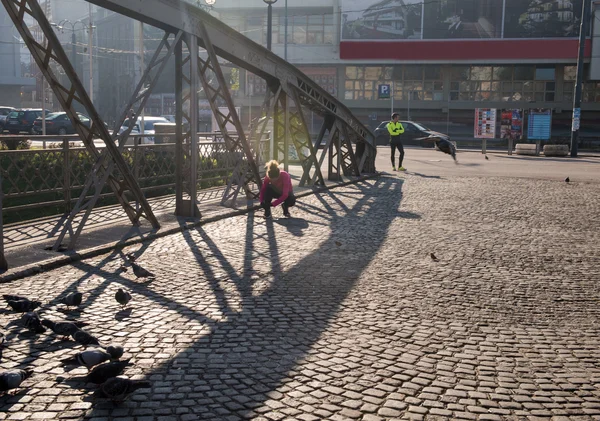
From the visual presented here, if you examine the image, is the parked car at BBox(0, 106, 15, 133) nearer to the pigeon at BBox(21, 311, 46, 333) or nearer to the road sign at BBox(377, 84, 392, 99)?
the road sign at BBox(377, 84, 392, 99)

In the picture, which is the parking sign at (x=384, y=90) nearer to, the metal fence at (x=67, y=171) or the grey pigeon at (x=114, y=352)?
the metal fence at (x=67, y=171)

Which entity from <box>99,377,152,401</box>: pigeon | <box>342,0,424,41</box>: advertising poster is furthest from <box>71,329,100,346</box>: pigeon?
<box>342,0,424,41</box>: advertising poster

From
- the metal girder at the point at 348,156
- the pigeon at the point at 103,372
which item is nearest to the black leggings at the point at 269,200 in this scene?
the metal girder at the point at 348,156

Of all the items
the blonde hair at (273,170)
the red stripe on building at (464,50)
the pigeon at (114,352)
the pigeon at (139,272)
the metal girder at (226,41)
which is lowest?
the pigeon at (139,272)

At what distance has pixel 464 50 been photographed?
5362 cm

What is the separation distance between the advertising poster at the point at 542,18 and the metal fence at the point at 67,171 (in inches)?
1598

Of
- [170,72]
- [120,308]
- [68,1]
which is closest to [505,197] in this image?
[120,308]

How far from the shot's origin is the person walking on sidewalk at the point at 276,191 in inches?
494

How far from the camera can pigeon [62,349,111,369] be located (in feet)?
14.9

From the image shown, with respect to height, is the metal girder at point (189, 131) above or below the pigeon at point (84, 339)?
above

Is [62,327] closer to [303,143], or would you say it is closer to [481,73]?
[303,143]

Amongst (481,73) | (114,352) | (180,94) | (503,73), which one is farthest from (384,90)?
(114,352)

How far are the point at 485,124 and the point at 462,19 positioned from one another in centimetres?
1691

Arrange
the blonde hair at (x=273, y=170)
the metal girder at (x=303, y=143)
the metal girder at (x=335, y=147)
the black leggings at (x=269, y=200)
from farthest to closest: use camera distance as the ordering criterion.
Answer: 1. the metal girder at (x=335, y=147)
2. the metal girder at (x=303, y=143)
3. the blonde hair at (x=273, y=170)
4. the black leggings at (x=269, y=200)
